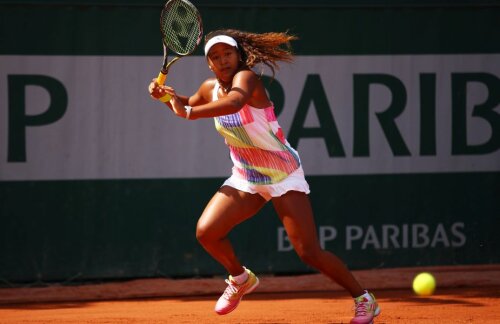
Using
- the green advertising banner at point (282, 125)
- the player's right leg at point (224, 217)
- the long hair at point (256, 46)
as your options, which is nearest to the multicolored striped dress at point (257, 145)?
the player's right leg at point (224, 217)

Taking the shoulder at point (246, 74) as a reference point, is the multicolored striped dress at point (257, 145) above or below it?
below

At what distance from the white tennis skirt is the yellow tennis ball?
1.85 m

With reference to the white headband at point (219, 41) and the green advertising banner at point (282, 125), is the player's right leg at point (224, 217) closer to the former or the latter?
the white headband at point (219, 41)

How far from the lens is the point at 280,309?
6.38m

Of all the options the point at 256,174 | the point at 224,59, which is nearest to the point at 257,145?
the point at 256,174

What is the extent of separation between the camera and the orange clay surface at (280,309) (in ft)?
19.6

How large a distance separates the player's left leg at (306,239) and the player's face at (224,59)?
682mm

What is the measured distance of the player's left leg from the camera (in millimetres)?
5043

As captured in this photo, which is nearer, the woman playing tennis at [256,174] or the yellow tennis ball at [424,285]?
Answer: the woman playing tennis at [256,174]

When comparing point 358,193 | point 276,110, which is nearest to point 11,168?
point 276,110

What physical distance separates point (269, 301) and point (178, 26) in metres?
2.28

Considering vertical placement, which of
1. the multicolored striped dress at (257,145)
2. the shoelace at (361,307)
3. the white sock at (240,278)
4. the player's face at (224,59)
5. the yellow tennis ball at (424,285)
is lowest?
the yellow tennis ball at (424,285)

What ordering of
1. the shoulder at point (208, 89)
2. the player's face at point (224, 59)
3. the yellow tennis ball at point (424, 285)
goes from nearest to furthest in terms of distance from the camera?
the player's face at point (224, 59) → the shoulder at point (208, 89) → the yellow tennis ball at point (424, 285)

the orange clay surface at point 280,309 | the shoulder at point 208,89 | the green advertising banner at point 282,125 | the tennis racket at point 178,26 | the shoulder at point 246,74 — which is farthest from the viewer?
the green advertising banner at point 282,125
